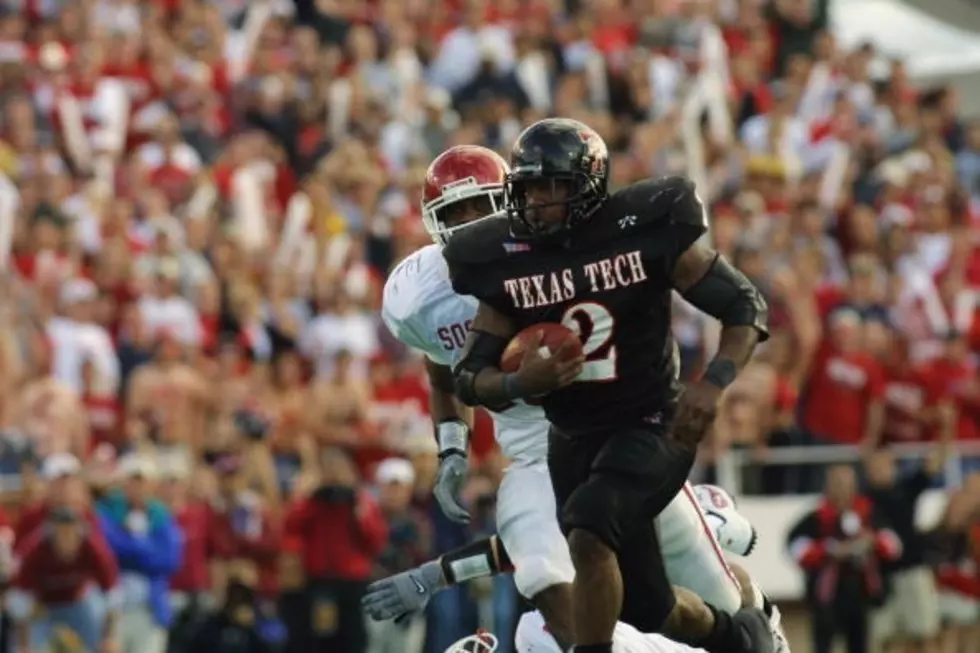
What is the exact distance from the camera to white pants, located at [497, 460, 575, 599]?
331 inches

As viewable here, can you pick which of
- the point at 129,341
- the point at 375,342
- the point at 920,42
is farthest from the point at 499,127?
the point at 920,42

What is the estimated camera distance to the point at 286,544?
14.4m

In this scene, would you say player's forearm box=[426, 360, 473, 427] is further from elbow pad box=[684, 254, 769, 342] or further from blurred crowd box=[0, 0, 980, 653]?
blurred crowd box=[0, 0, 980, 653]

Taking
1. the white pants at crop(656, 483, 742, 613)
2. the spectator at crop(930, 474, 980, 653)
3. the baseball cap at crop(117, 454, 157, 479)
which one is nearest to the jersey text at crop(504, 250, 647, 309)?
the white pants at crop(656, 483, 742, 613)

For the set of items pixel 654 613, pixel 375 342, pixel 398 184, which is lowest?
pixel 654 613

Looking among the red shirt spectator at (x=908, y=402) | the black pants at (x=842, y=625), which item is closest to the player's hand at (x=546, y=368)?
the black pants at (x=842, y=625)

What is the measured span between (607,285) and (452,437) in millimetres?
1404

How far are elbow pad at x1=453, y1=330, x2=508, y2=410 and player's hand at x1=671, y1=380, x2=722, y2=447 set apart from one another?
2.19 ft

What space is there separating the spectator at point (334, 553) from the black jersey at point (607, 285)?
21.3 ft

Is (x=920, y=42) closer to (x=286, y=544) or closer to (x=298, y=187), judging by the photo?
(x=298, y=187)

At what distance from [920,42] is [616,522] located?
1797 cm

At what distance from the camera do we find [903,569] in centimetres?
1536

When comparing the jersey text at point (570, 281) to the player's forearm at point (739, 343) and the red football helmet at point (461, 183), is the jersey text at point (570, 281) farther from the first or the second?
the red football helmet at point (461, 183)

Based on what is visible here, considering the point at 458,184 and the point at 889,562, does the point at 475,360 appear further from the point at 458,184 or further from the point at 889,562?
the point at 889,562
